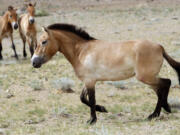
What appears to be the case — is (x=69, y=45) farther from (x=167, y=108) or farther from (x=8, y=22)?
(x=8, y=22)

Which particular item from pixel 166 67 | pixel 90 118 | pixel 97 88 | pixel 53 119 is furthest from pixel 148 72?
pixel 166 67

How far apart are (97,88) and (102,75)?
297cm

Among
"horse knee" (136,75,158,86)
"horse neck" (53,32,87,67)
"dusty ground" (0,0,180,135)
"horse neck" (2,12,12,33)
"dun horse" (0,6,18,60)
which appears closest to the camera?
"dusty ground" (0,0,180,135)

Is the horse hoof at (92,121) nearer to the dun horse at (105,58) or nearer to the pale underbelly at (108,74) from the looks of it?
the dun horse at (105,58)

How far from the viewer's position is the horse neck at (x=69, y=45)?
7.12 m

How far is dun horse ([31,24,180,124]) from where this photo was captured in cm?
671

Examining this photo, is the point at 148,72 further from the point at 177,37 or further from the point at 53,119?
the point at 177,37

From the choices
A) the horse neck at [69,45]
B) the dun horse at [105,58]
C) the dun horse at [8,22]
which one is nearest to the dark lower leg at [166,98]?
the dun horse at [105,58]

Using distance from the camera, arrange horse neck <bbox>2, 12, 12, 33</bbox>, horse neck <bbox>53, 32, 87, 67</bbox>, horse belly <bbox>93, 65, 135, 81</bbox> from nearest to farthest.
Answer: horse belly <bbox>93, 65, 135, 81</bbox> < horse neck <bbox>53, 32, 87, 67</bbox> < horse neck <bbox>2, 12, 12, 33</bbox>

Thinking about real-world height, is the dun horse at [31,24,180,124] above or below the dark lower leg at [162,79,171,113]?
above

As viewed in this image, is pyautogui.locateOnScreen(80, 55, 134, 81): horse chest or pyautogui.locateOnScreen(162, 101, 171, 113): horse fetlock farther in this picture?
pyautogui.locateOnScreen(162, 101, 171, 113): horse fetlock

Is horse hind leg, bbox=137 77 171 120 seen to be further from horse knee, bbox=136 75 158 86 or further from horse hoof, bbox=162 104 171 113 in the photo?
horse hoof, bbox=162 104 171 113

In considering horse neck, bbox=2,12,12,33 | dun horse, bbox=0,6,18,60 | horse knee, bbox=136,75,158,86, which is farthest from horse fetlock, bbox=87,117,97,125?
horse neck, bbox=2,12,12,33

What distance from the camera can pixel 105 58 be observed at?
6.89 m
